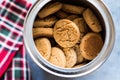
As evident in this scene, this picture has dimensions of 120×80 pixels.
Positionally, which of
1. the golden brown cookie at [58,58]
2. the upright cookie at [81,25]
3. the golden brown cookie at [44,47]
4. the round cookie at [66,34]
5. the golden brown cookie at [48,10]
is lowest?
the golden brown cookie at [58,58]

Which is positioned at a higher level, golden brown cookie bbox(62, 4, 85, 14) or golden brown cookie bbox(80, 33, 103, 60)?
golden brown cookie bbox(62, 4, 85, 14)

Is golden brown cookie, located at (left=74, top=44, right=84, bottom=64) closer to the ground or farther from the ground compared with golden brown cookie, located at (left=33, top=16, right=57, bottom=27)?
closer to the ground

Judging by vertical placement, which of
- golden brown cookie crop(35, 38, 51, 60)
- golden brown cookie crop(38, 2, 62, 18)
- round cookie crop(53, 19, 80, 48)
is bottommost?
golden brown cookie crop(35, 38, 51, 60)

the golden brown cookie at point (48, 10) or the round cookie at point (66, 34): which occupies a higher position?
the golden brown cookie at point (48, 10)

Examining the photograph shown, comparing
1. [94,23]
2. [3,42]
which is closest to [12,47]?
[3,42]

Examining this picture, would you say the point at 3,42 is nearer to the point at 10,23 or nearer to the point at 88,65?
the point at 10,23
